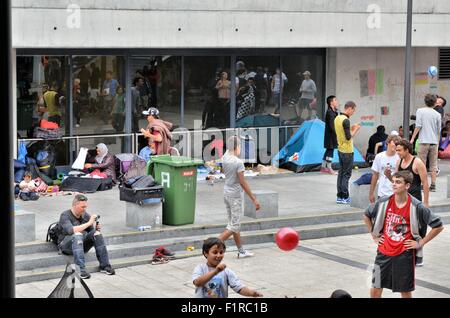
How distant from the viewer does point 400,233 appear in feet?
32.5

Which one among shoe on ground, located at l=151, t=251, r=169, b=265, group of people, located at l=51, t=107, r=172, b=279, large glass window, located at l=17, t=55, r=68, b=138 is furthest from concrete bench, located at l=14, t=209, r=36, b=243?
large glass window, located at l=17, t=55, r=68, b=138

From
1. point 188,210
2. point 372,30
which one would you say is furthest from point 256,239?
point 372,30

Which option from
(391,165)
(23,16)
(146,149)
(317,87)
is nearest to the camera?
(391,165)

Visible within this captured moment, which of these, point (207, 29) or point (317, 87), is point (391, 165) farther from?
point (317, 87)

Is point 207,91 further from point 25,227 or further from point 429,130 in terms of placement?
point 25,227

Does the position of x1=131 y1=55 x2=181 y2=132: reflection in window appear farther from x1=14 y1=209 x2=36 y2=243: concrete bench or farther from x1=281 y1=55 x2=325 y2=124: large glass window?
x1=14 y1=209 x2=36 y2=243: concrete bench

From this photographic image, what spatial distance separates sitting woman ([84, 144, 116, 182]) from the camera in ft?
60.6

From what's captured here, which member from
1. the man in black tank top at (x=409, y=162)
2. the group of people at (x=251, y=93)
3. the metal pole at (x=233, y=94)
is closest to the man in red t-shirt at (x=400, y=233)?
the man in black tank top at (x=409, y=162)

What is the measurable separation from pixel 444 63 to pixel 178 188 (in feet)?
38.0

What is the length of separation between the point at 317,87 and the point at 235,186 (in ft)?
30.7

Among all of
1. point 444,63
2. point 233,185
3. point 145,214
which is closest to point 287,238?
point 233,185

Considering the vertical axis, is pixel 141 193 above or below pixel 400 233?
below

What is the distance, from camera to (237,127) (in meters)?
21.4

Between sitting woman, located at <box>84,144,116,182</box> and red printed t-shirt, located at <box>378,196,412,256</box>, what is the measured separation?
30.4ft
